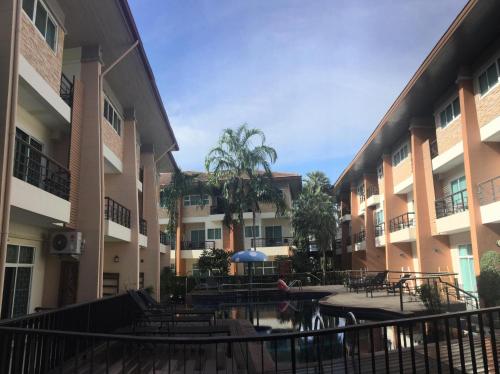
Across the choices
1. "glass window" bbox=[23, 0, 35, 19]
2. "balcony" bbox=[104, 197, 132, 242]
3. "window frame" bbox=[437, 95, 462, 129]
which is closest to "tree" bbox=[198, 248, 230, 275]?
"balcony" bbox=[104, 197, 132, 242]

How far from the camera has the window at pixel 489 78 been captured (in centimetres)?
Result: 1422

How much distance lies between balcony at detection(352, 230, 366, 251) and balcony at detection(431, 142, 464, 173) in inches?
530

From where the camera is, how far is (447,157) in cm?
1762

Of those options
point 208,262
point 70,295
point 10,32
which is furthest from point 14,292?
point 208,262

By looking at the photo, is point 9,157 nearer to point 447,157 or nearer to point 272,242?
point 447,157

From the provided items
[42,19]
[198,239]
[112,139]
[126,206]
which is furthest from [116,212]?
[198,239]

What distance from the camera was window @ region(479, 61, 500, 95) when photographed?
1422cm

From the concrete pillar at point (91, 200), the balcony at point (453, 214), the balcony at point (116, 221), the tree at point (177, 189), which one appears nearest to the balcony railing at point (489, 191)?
the balcony at point (453, 214)

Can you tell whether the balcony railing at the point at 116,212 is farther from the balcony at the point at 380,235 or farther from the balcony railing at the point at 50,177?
the balcony at the point at 380,235

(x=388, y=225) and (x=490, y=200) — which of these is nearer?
(x=490, y=200)

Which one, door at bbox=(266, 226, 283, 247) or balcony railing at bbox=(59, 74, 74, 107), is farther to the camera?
door at bbox=(266, 226, 283, 247)

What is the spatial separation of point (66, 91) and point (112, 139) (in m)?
3.87

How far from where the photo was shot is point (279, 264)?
32719 millimetres

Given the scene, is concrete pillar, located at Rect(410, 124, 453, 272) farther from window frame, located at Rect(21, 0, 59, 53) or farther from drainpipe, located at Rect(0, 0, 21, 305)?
drainpipe, located at Rect(0, 0, 21, 305)
